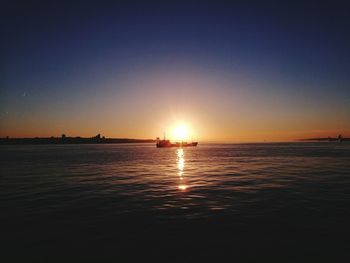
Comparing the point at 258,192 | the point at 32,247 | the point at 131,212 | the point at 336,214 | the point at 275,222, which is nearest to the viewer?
the point at 32,247

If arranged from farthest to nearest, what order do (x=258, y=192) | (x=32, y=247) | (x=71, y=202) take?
(x=258, y=192) → (x=71, y=202) → (x=32, y=247)

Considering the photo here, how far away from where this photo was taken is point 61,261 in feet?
27.9

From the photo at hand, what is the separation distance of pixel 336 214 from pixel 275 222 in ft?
12.2

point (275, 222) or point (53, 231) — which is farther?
point (275, 222)

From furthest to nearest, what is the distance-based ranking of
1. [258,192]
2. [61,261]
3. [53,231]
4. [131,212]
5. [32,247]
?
1. [258,192]
2. [131,212]
3. [53,231]
4. [32,247]
5. [61,261]

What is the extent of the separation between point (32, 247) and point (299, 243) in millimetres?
9703

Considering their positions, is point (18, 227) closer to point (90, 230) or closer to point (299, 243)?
point (90, 230)

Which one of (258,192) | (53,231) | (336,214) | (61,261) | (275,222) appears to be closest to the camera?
(61,261)

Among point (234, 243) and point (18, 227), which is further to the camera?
point (18, 227)

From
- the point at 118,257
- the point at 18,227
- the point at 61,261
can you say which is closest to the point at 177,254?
the point at 118,257

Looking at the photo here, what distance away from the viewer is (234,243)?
981 cm

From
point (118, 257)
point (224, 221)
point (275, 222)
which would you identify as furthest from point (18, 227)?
point (275, 222)

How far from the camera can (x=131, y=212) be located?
47.8ft

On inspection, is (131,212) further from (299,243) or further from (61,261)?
(299,243)
